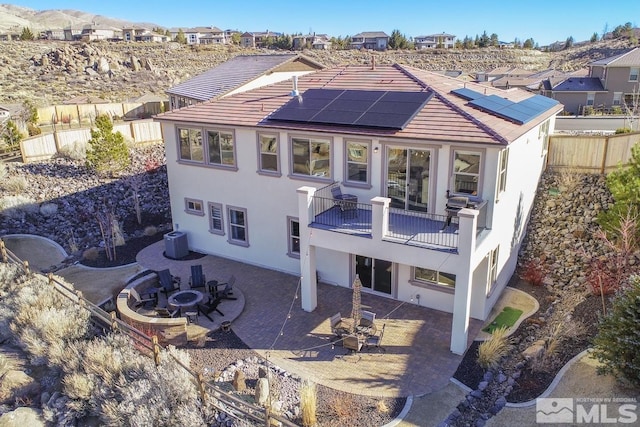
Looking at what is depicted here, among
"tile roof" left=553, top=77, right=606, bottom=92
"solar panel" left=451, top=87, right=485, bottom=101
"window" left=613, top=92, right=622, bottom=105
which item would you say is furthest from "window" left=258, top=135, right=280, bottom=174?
"window" left=613, top=92, right=622, bottom=105

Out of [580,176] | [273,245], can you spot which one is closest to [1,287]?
[273,245]

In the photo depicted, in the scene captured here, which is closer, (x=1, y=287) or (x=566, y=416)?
(x=566, y=416)

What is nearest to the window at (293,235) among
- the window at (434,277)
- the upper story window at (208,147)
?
the upper story window at (208,147)

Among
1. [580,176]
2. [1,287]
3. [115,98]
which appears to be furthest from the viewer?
[115,98]

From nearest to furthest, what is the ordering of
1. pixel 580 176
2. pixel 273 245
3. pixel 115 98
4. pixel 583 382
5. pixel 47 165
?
pixel 583 382 < pixel 273 245 < pixel 580 176 < pixel 47 165 < pixel 115 98

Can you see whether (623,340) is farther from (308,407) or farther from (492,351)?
(308,407)

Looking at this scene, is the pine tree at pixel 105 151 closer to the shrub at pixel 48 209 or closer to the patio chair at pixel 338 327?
the shrub at pixel 48 209

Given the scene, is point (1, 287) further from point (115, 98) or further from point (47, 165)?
point (115, 98)

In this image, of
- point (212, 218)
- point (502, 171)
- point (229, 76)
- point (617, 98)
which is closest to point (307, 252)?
point (502, 171)
